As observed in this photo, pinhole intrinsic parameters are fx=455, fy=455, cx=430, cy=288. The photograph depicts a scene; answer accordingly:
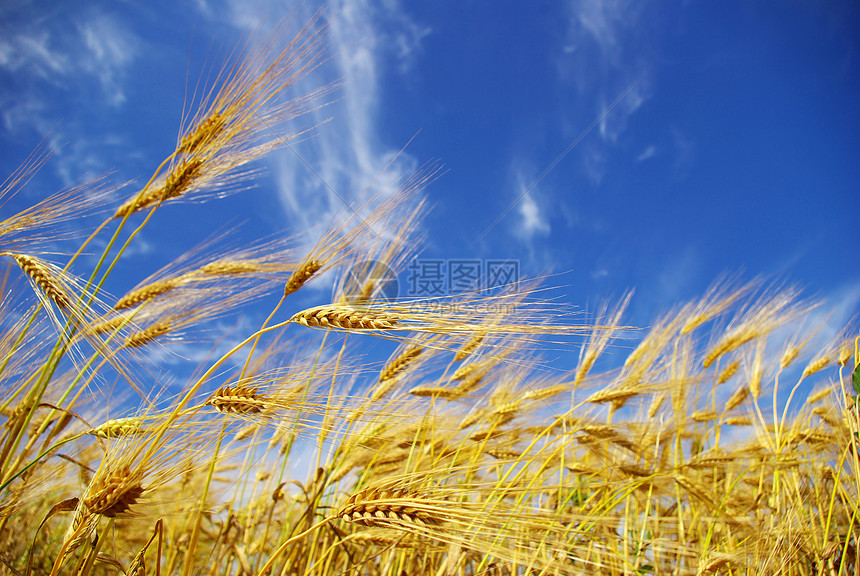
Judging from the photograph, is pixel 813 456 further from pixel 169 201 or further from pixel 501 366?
pixel 169 201

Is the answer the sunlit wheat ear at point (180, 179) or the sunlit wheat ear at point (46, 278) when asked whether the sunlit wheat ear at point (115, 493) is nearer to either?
the sunlit wheat ear at point (46, 278)

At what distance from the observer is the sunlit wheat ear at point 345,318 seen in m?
1.22

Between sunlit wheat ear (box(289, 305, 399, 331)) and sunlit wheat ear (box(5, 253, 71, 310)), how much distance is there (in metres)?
0.78

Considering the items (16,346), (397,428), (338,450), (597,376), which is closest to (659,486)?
(597,376)

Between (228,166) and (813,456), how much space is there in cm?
316

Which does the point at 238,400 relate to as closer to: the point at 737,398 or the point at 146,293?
the point at 146,293

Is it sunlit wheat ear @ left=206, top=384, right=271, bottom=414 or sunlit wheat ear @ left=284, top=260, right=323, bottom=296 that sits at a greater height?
sunlit wheat ear @ left=284, top=260, right=323, bottom=296

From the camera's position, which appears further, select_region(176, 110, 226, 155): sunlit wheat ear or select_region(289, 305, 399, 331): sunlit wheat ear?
select_region(176, 110, 226, 155): sunlit wheat ear

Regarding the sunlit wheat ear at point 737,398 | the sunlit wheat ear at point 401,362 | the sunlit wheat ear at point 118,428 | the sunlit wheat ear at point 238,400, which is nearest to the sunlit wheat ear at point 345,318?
the sunlit wheat ear at point 238,400

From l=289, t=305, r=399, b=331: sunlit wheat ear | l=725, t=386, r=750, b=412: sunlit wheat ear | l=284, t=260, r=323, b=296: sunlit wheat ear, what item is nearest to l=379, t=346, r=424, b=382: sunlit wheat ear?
l=284, t=260, r=323, b=296: sunlit wheat ear

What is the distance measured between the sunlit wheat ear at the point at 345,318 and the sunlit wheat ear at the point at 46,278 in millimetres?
778

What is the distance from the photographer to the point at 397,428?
83.7 inches

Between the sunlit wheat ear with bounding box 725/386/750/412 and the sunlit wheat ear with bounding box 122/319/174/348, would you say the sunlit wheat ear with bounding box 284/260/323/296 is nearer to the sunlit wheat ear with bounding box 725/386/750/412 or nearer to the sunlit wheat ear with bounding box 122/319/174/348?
the sunlit wheat ear with bounding box 122/319/174/348

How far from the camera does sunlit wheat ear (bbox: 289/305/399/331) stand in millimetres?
1216
